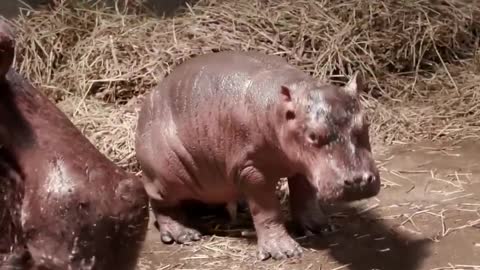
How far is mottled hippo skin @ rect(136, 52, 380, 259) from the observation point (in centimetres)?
240

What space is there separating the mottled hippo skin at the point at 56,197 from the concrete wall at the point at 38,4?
121 inches

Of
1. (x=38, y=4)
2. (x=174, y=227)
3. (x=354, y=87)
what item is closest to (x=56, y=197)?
(x=354, y=87)

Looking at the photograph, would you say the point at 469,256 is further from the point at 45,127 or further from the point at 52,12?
the point at 52,12

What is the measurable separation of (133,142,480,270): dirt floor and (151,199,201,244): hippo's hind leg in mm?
34

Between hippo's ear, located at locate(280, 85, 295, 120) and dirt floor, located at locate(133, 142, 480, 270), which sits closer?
hippo's ear, located at locate(280, 85, 295, 120)

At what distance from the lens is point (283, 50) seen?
154 inches

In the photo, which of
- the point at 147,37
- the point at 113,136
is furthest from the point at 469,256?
the point at 147,37

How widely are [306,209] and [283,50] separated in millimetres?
1153

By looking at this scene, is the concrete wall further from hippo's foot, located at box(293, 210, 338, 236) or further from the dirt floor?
hippo's foot, located at box(293, 210, 338, 236)

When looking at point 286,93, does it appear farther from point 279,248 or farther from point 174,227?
point 174,227

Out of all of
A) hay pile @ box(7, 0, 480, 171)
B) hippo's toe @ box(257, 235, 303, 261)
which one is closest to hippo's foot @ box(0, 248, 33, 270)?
hippo's toe @ box(257, 235, 303, 261)

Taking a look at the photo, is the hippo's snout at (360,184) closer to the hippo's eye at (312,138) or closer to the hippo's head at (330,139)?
the hippo's head at (330,139)

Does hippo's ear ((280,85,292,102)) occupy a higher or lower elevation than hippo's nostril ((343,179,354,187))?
higher

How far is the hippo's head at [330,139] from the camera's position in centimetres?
236
